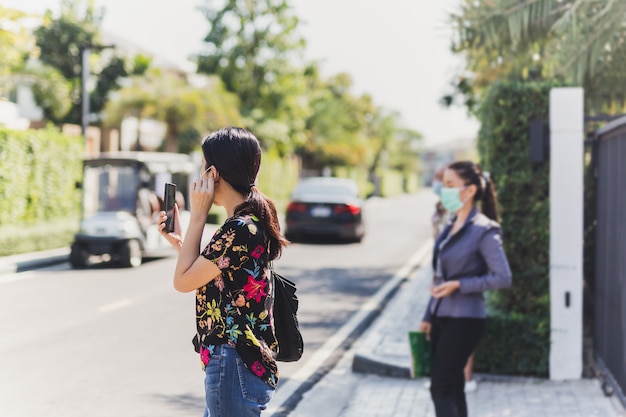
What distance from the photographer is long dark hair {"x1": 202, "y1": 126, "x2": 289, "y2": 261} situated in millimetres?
2953

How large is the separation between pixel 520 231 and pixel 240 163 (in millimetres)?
4798

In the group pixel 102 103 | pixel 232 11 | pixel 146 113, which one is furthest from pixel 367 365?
pixel 102 103

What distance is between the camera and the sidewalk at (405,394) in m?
6.14

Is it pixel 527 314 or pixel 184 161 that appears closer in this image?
pixel 527 314

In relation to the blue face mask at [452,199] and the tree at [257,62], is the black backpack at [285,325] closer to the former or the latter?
the blue face mask at [452,199]

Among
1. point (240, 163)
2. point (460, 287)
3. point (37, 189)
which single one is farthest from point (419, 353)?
point (37, 189)

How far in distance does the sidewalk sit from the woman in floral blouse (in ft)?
11.0

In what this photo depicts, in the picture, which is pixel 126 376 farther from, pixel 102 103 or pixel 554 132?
pixel 102 103

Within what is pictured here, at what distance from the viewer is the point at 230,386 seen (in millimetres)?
2900

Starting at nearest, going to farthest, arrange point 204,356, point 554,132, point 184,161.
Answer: point 204,356 < point 554,132 < point 184,161

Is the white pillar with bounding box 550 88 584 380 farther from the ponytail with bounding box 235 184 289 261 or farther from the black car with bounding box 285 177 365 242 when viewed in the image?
the black car with bounding box 285 177 365 242

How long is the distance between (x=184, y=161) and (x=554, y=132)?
11.9 meters

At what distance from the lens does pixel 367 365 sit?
761 centimetres

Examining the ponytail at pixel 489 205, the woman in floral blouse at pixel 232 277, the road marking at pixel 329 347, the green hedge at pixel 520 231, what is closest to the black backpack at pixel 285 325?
the woman in floral blouse at pixel 232 277
